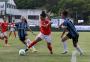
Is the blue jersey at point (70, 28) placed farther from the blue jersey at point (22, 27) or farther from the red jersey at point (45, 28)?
the blue jersey at point (22, 27)

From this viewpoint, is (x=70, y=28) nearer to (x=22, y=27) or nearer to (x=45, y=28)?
(x=45, y=28)

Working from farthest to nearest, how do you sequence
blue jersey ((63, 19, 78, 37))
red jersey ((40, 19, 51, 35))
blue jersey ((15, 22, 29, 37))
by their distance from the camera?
blue jersey ((15, 22, 29, 37)) < red jersey ((40, 19, 51, 35)) < blue jersey ((63, 19, 78, 37))

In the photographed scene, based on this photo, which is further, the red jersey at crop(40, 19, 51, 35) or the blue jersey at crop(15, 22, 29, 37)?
the blue jersey at crop(15, 22, 29, 37)

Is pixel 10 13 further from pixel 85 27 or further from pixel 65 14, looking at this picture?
pixel 65 14

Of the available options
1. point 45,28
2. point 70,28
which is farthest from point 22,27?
point 70,28

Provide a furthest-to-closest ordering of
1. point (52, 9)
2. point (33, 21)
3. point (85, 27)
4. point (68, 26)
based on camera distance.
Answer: point (52, 9) → point (33, 21) → point (85, 27) → point (68, 26)

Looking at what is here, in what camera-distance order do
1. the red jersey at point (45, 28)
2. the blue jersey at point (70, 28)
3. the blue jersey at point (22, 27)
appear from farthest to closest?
the blue jersey at point (22, 27) → the red jersey at point (45, 28) → the blue jersey at point (70, 28)

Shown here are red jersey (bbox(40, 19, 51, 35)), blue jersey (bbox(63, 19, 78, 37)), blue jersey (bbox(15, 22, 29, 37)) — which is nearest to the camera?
blue jersey (bbox(63, 19, 78, 37))

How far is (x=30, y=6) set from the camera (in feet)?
406

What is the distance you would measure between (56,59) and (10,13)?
89.1 m

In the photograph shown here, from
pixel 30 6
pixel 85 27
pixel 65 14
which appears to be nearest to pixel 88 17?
pixel 30 6

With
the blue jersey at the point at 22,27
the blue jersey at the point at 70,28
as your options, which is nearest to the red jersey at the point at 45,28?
the blue jersey at the point at 70,28

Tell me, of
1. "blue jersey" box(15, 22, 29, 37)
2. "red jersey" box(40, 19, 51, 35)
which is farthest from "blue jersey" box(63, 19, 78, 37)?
"blue jersey" box(15, 22, 29, 37)

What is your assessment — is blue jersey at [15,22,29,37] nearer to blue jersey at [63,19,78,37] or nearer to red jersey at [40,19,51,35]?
red jersey at [40,19,51,35]
